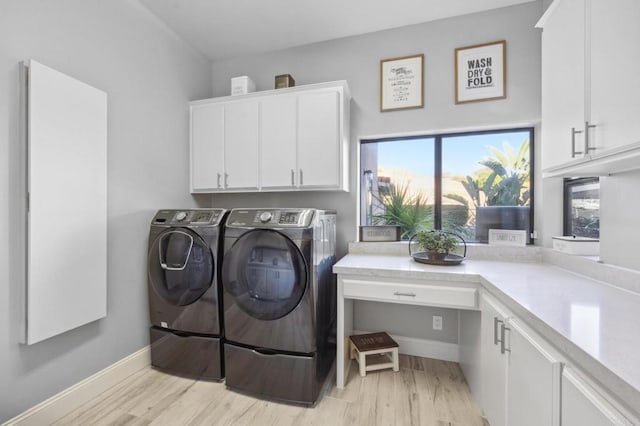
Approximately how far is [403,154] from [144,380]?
271cm

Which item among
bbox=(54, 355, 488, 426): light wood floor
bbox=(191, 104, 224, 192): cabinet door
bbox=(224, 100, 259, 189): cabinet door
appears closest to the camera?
bbox=(54, 355, 488, 426): light wood floor

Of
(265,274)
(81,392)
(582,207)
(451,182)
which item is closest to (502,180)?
(451,182)

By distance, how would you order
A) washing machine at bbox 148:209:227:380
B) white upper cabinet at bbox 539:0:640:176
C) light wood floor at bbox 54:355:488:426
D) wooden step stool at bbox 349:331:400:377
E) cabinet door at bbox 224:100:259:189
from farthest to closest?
cabinet door at bbox 224:100:259:189 → wooden step stool at bbox 349:331:400:377 → washing machine at bbox 148:209:227:380 → light wood floor at bbox 54:355:488:426 → white upper cabinet at bbox 539:0:640:176

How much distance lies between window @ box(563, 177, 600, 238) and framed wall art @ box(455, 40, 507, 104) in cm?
84

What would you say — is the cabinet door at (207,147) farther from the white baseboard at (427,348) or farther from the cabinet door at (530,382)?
the cabinet door at (530,382)

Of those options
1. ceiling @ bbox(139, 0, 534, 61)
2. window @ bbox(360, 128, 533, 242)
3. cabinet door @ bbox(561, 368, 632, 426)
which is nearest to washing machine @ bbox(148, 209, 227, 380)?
window @ bbox(360, 128, 533, 242)

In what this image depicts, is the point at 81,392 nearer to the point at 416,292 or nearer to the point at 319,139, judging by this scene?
the point at 416,292

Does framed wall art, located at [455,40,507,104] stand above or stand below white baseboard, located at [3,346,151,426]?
above

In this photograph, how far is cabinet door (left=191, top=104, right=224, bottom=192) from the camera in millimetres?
Result: 2461

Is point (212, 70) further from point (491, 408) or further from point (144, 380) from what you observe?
point (491, 408)

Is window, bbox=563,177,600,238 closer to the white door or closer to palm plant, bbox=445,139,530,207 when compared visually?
palm plant, bbox=445,139,530,207

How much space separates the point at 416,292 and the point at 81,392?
2.15 meters

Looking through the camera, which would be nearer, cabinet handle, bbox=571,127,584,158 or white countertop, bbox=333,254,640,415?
white countertop, bbox=333,254,640,415

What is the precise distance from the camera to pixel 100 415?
1.62 meters
